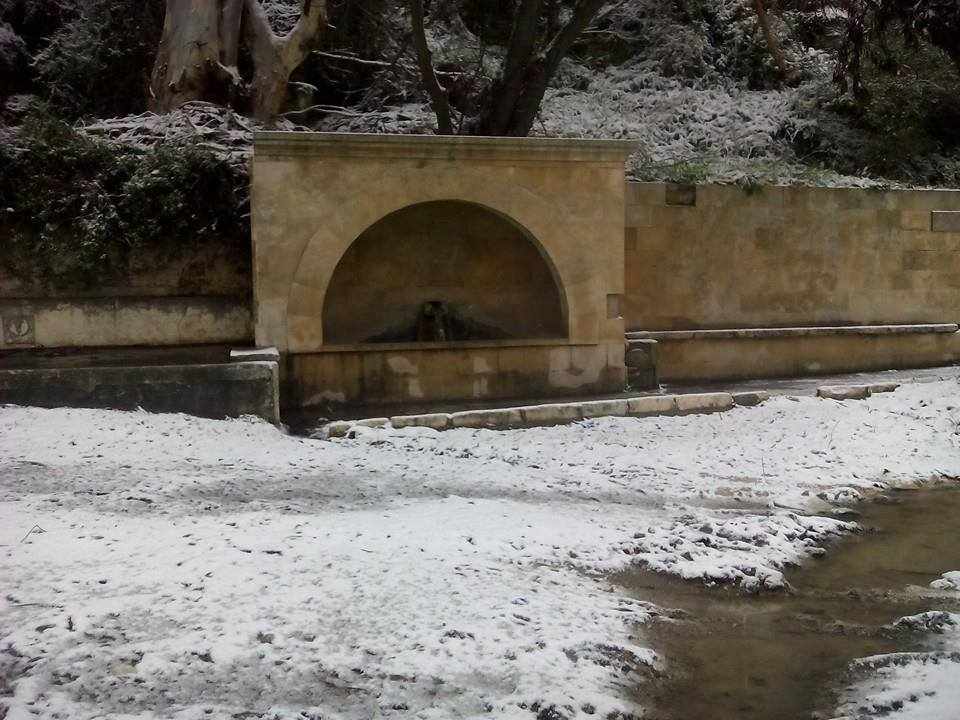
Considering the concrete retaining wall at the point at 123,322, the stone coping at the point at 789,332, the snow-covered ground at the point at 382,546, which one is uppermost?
the concrete retaining wall at the point at 123,322

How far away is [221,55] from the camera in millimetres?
12031

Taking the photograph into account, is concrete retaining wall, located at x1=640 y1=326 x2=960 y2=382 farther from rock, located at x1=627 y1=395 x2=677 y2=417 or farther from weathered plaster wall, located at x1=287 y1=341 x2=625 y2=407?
rock, located at x1=627 y1=395 x2=677 y2=417

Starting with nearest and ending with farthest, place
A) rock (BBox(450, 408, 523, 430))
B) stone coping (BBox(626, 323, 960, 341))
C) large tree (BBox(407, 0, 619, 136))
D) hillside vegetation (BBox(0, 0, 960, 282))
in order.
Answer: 1. rock (BBox(450, 408, 523, 430))
2. hillside vegetation (BBox(0, 0, 960, 282))
3. stone coping (BBox(626, 323, 960, 341))
4. large tree (BBox(407, 0, 619, 136))

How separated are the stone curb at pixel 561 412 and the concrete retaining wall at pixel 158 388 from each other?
0.66 meters

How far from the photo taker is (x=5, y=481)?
19.2 ft

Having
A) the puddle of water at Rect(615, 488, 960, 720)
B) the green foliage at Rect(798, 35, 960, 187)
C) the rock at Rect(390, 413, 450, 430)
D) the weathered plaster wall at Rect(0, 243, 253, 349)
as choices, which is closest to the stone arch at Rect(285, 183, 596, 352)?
the rock at Rect(390, 413, 450, 430)

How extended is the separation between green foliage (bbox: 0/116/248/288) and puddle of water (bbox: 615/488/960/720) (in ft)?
21.3

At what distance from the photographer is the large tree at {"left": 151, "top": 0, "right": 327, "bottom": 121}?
11648mm

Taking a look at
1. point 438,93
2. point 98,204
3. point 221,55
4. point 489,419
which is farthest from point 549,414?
point 221,55

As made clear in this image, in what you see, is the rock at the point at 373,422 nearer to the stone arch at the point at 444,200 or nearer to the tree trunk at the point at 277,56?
the stone arch at the point at 444,200

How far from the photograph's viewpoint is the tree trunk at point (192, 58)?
458 inches

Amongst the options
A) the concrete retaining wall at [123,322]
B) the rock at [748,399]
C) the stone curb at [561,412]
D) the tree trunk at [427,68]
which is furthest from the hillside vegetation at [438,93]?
the stone curb at [561,412]

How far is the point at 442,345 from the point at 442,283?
1.34 meters

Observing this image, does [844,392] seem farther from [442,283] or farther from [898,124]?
[898,124]
